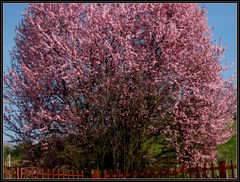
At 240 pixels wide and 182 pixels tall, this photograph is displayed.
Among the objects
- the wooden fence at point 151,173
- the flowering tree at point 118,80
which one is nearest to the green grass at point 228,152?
the flowering tree at point 118,80

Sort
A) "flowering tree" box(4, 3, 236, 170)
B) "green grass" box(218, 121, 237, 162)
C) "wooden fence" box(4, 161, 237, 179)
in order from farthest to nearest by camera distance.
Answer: "green grass" box(218, 121, 237, 162), "flowering tree" box(4, 3, 236, 170), "wooden fence" box(4, 161, 237, 179)

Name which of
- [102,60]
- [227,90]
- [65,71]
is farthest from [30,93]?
[227,90]

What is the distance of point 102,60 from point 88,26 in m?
1.16

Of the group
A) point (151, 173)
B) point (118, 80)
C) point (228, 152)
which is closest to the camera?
point (151, 173)

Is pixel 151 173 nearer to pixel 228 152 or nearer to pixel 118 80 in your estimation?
pixel 118 80

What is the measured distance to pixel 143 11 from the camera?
50.0 feet

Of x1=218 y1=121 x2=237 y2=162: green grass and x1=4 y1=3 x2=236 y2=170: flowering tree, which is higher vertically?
x1=4 y1=3 x2=236 y2=170: flowering tree

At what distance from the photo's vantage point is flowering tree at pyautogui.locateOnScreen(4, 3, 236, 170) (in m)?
13.9

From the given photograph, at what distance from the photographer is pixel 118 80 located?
14211 mm

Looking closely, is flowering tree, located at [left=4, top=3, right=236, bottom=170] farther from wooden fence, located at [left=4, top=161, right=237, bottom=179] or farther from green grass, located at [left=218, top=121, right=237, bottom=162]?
Answer: green grass, located at [left=218, top=121, right=237, bottom=162]

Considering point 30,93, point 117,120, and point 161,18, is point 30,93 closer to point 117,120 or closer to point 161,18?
point 117,120

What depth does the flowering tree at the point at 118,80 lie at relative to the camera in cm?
1388

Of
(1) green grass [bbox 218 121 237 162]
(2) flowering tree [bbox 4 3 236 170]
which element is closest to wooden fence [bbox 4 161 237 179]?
(2) flowering tree [bbox 4 3 236 170]

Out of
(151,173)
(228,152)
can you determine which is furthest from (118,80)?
(228,152)
